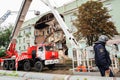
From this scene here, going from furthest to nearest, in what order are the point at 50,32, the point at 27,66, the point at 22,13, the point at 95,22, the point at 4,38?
the point at 4,38
the point at 50,32
the point at 95,22
the point at 22,13
the point at 27,66

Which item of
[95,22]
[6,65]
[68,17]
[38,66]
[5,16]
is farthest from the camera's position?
[68,17]

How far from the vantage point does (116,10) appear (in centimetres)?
2398

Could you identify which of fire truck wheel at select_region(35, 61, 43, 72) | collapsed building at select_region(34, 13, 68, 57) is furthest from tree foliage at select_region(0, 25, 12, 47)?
fire truck wheel at select_region(35, 61, 43, 72)

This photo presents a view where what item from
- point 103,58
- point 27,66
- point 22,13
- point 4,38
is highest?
point 4,38

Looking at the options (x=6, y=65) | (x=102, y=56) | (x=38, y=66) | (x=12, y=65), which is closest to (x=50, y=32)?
(x=6, y=65)

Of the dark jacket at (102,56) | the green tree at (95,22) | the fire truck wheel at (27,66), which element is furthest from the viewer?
the green tree at (95,22)

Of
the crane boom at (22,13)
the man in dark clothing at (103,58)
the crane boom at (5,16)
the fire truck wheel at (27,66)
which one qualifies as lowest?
the fire truck wheel at (27,66)

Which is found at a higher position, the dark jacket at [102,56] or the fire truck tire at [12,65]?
the dark jacket at [102,56]

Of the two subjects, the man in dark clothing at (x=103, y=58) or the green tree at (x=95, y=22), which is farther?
the green tree at (x=95, y=22)

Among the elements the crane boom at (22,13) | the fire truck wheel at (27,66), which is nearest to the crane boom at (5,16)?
the crane boom at (22,13)

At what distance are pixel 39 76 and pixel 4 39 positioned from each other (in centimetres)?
2851

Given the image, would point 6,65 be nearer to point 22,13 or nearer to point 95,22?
point 22,13

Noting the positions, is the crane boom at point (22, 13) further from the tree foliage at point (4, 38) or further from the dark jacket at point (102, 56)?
the tree foliage at point (4, 38)

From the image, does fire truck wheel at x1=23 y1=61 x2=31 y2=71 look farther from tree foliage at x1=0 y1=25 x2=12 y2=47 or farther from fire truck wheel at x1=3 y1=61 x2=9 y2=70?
tree foliage at x1=0 y1=25 x2=12 y2=47
